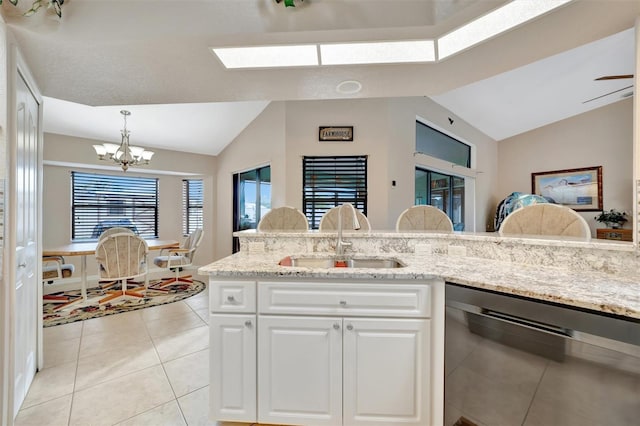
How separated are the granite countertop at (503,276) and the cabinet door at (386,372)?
24 centimetres

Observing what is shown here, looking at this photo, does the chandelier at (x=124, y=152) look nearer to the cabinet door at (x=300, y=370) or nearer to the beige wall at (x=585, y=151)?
the cabinet door at (x=300, y=370)

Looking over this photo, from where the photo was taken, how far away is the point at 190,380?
76.7 inches

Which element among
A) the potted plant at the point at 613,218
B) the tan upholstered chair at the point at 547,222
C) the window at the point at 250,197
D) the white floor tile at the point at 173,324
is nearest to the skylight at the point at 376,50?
the tan upholstered chair at the point at 547,222

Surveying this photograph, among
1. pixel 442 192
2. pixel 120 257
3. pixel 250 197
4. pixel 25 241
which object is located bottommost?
pixel 120 257

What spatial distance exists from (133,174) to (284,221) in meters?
4.19

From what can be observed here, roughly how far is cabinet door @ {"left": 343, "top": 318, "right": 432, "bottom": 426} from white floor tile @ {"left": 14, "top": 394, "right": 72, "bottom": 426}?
168 centimetres

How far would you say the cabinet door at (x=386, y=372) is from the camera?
1.31 meters

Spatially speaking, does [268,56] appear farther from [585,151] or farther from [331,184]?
[585,151]

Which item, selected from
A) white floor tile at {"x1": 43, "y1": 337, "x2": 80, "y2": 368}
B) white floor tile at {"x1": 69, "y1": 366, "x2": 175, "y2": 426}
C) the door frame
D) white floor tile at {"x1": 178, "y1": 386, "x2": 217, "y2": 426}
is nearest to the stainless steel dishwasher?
white floor tile at {"x1": 178, "y1": 386, "x2": 217, "y2": 426}

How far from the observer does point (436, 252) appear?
74.7 inches

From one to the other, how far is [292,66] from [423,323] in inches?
64.8

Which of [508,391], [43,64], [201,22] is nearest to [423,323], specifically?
[508,391]

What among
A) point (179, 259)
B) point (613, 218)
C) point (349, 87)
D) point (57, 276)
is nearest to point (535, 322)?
point (349, 87)

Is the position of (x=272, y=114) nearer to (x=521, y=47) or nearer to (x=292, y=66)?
(x=292, y=66)
